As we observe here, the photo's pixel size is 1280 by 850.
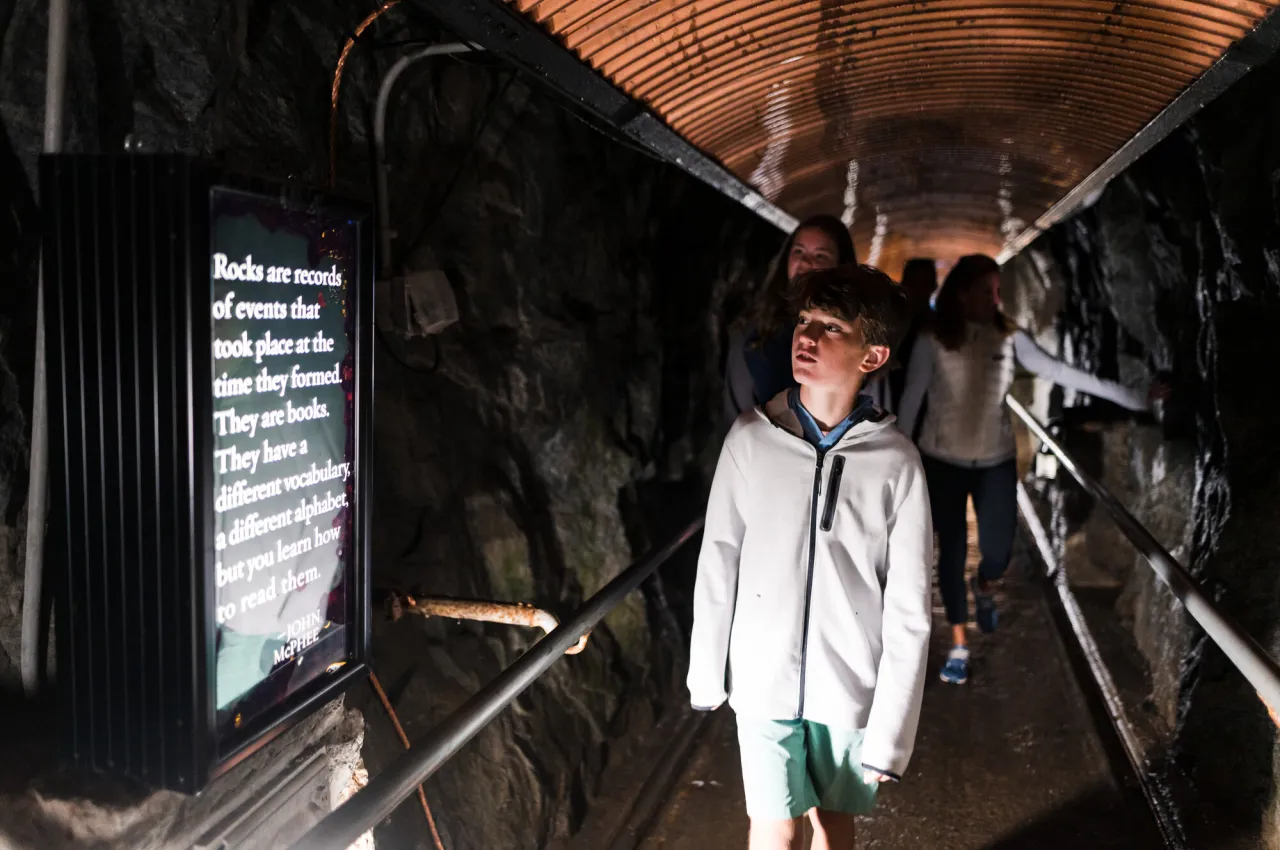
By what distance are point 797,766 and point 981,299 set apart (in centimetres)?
280

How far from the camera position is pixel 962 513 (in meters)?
4.64

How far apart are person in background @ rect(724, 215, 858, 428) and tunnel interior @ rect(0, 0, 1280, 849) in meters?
0.74

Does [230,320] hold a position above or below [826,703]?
above

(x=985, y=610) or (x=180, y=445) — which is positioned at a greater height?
(x=180, y=445)

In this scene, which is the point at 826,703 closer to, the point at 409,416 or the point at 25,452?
the point at 409,416

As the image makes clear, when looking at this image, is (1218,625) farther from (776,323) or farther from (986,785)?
(986,785)

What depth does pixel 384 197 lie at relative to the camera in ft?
9.27

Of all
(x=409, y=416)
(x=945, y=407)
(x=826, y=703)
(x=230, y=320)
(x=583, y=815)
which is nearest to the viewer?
(x=230, y=320)

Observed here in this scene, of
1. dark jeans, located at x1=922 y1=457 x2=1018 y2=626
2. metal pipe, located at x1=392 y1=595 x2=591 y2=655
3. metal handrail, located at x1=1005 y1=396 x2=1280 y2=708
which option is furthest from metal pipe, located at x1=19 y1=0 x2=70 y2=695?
dark jeans, located at x1=922 y1=457 x2=1018 y2=626

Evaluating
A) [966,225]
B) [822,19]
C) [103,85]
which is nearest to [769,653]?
[103,85]

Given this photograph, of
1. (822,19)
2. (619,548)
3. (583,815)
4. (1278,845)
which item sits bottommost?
(583,815)

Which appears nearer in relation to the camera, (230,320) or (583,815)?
(230,320)

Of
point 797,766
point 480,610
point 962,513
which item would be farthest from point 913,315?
point 480,610

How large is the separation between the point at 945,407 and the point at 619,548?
1.67m
